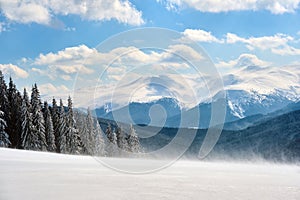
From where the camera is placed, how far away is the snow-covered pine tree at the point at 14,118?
54656mm

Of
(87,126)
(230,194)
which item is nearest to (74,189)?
(230,194)

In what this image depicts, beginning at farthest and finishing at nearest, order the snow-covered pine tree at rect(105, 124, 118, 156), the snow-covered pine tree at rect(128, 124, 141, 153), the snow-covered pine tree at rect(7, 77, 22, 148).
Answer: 1. the snow-covered pine tree at rect(128, 124, 141, 153)
2. the snow-covered pine tree at rect(105, 124, 118, 156)
3. the snow-covered pine tree at rect(7, 77, 22, 148)

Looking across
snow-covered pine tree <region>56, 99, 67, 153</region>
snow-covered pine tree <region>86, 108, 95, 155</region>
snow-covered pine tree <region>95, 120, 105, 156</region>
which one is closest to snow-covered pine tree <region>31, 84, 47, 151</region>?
snow-covered pine tree <region>56, 99, 67, 153</region>

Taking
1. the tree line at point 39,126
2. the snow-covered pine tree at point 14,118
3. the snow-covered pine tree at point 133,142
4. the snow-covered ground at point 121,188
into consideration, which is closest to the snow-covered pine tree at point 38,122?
the tree line at point 39,126

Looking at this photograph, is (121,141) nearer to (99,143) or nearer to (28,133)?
(99,143)

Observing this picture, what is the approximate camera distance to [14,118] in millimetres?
55938

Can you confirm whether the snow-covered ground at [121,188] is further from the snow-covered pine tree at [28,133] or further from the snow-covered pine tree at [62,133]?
the snow-covered pine tree at [62,133]

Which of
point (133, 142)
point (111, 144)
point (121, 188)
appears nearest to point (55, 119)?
point (111, 144)

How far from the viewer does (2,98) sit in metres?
54.1

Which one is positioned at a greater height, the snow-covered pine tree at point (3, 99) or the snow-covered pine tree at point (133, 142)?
the snow-covered pine tree at point (3, 99)

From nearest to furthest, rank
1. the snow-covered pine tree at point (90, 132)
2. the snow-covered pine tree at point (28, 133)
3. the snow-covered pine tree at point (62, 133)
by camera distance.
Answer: the snow-covered pine tree at point (28, 133), the snow-covered pine tree at point (62, 133), the snow-covered pine tree at point (90, 132)

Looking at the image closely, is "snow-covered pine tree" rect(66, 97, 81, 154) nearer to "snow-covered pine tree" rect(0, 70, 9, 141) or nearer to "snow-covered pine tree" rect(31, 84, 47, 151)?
"snow-covered pine tree" rect(31, 84, 47, 151)

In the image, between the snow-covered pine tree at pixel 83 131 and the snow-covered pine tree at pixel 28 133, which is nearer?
the snow-covered pine tree at pixel 28 133

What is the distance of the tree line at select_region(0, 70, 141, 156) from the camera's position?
5347 cm
